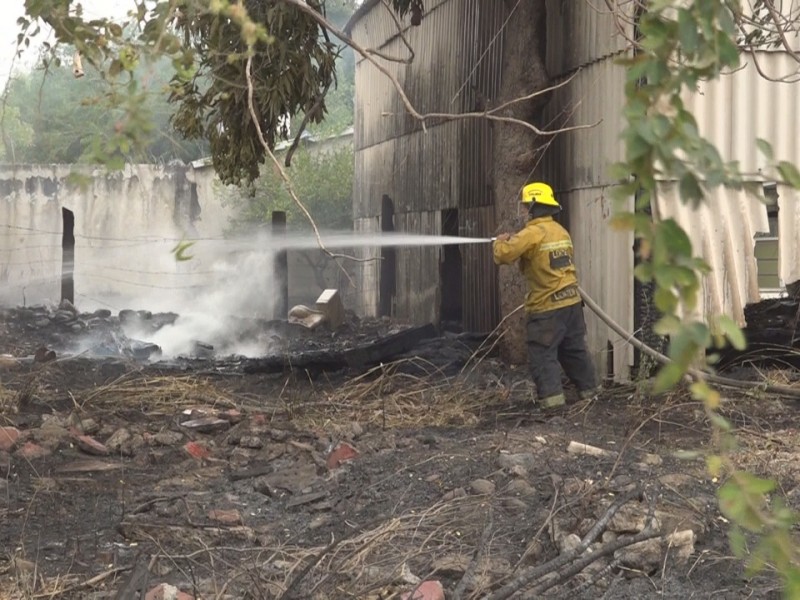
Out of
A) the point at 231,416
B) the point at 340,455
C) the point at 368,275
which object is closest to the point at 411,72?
the point at 368,275

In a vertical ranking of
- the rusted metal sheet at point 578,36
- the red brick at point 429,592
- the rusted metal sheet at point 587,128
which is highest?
the rusted metal sheet at point 578,36

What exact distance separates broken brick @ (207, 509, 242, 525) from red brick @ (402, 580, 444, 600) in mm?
1410

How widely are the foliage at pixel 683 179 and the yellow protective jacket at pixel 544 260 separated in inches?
233

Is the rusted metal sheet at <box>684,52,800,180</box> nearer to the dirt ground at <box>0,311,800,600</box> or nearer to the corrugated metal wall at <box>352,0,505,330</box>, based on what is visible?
the dirt ground at <box>0,311,800,600</box>

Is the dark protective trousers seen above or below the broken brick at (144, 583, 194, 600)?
above

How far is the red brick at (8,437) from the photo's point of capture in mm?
6172

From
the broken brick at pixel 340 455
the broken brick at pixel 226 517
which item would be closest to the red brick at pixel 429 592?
the broken brick at pixel 226 517

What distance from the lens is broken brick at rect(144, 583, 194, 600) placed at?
3.79 metres

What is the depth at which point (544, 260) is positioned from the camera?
7453mm

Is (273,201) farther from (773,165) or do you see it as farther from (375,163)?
(773,165)

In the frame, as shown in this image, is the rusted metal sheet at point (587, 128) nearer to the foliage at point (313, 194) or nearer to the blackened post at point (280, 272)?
the blackened post at point (280, 272)

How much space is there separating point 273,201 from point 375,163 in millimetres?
4596

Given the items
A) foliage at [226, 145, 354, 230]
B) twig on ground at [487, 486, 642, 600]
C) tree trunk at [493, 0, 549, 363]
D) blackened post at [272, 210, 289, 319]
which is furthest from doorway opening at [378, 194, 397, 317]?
twig on ground at [487, 486, 642, 600]

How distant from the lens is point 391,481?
5.54 meters
